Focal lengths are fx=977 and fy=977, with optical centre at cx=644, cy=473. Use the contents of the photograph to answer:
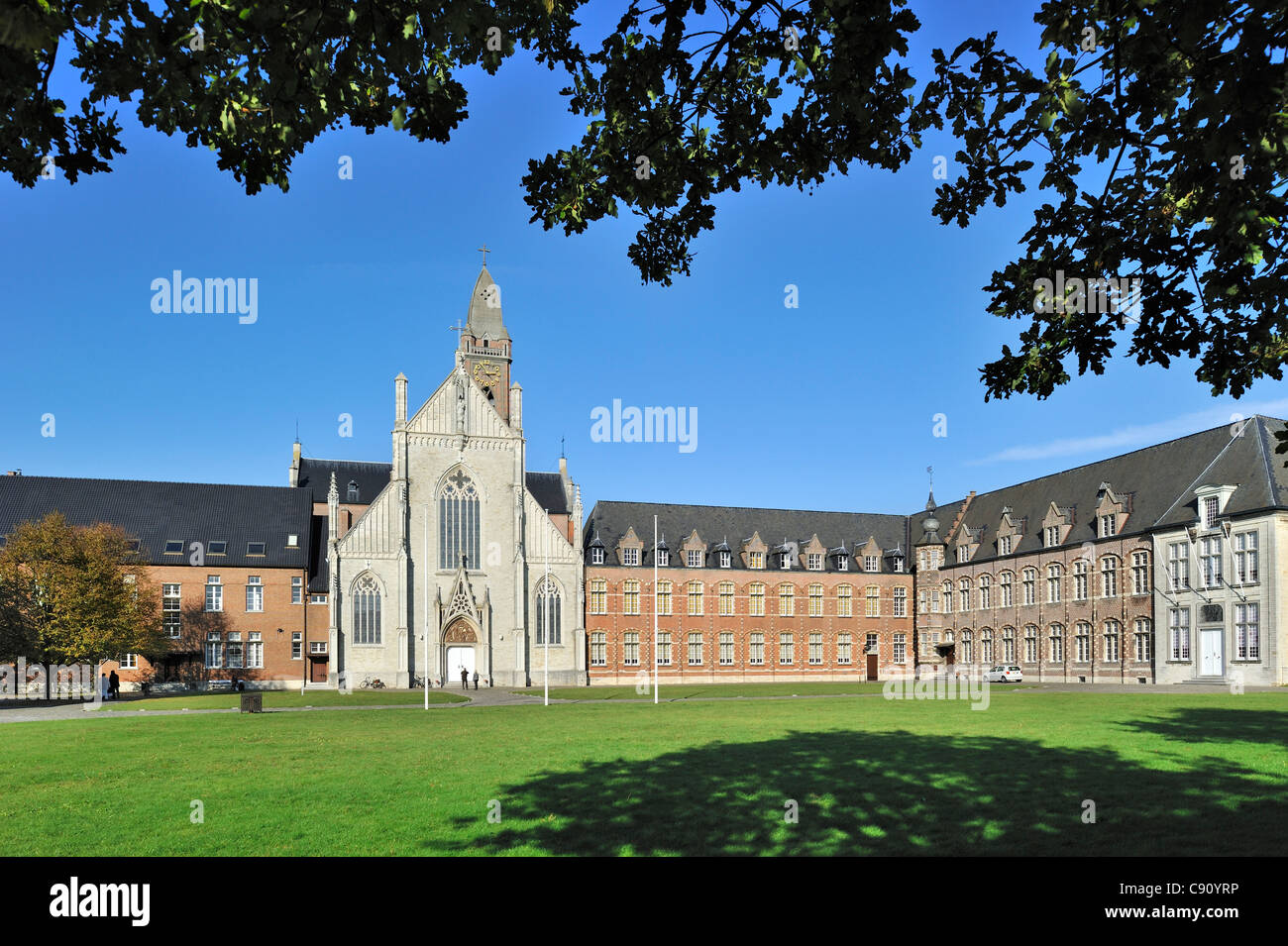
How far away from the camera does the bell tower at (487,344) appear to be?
7325 cm

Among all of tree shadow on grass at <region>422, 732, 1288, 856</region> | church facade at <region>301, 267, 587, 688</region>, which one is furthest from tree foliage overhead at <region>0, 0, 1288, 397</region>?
church facade at <region>301, 267, 587, 688</region>

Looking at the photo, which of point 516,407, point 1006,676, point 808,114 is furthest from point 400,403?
point 808,114

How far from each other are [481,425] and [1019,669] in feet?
128

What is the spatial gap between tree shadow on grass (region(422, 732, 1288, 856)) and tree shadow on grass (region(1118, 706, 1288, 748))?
4.94 m

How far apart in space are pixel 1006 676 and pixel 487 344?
A: 43.3 m

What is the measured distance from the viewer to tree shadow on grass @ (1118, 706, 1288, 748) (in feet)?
68.1

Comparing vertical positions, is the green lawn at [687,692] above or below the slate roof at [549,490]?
below

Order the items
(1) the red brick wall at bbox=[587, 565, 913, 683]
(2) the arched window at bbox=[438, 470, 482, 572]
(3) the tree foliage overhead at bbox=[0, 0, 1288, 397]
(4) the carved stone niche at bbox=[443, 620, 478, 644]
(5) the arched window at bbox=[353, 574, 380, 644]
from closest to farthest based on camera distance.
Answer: (3) the tree foliage overhead at bbox=[0, 0, 1288, 397]
(5) the arched window at bbox=[353, 574, 380, 644]
(4) the carved stone niche at bbox=[443, 620, 478, 644]
(2) the arched window at bbox=[438, 470, 482, 572]
(1) the red brick wall at bbox=[587, 565, 913, 683]

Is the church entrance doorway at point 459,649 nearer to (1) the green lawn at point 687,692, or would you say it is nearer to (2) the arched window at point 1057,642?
(1) the green lawn at point 687,692

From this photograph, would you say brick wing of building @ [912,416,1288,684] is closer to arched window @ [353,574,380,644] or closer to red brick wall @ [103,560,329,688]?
arched window @ [353,574,380,644]

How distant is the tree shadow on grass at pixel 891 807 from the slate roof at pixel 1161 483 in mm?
40031

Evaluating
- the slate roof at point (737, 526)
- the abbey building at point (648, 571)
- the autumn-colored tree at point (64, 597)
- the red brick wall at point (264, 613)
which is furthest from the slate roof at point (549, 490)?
the autumn-colored tree at point (64, 597)

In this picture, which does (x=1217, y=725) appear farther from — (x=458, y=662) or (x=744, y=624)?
(x=744, y=624)

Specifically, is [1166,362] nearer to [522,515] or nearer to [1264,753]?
[1264,753]
